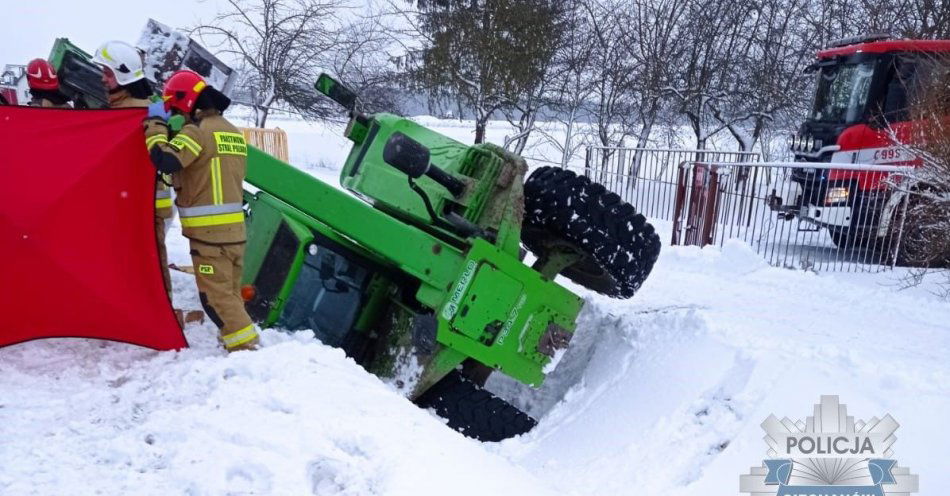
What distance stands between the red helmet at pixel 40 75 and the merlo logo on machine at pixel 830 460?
5477 millimetres

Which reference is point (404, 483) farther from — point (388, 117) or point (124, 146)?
point (388, 117)

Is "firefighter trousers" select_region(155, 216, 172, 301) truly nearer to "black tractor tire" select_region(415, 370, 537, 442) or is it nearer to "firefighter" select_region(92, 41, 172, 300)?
"firefighter" select_region(92, 41, 172, 300)

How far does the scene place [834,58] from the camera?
1065 centimetres

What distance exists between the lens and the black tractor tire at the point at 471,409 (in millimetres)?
4285

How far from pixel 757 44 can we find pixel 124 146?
15.6m

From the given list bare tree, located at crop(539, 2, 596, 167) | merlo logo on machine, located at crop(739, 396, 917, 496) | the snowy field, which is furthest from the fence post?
merlo logo on machine, located at crop(739, 396, 917, 496)

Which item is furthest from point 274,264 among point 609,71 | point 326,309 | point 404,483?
point 609,71

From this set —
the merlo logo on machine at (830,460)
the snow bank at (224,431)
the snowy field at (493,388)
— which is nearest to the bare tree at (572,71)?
the snowy field at (493,388)

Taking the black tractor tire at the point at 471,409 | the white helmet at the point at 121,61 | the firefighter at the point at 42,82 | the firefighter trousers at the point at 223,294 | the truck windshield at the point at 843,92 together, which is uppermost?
the truck windshield at the point at 843,92

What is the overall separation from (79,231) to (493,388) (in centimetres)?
294

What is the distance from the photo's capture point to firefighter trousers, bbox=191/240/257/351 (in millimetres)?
3725

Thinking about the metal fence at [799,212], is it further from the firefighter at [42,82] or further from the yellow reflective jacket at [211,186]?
the firefighter at [42,82]

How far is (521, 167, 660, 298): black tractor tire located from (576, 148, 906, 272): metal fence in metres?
4.27

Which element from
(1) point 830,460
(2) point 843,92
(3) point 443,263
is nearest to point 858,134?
(2) point 843,92
